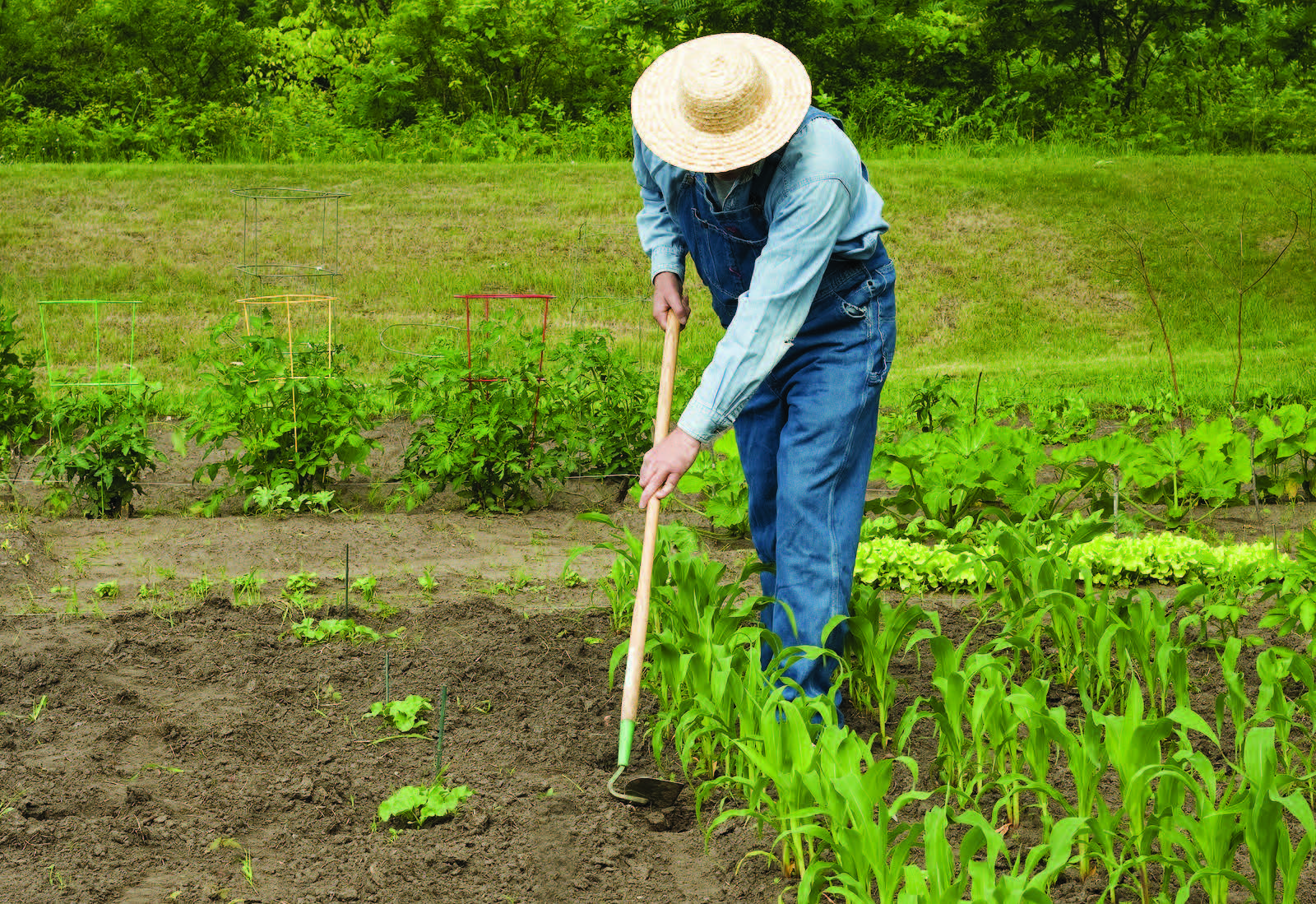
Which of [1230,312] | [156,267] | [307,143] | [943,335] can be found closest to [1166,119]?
[1230,312]

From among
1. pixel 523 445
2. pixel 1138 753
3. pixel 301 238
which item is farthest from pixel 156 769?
pixel 301 238

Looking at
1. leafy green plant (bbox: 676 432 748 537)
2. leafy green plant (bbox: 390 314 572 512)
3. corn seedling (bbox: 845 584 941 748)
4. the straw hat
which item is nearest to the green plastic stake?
corn seedling (bbox: 845 584 941 748)

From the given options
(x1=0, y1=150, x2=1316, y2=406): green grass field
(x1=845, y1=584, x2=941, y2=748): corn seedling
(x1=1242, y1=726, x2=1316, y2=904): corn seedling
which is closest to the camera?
(x1=1242, y1=726, x2=1316, y2=904): corn seedling

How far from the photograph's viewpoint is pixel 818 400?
9.52ft

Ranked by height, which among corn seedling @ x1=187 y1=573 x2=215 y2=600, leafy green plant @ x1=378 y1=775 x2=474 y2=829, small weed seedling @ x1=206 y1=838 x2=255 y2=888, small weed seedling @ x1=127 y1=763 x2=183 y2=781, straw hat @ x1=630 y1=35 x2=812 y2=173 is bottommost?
corn seedling @ x1=187 y1=573 x2=215 y2=600

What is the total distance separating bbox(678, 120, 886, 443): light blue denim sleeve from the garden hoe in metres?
0.22

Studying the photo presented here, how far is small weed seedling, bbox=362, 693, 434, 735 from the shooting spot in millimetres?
3123

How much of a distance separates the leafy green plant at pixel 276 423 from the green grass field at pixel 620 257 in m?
2.81

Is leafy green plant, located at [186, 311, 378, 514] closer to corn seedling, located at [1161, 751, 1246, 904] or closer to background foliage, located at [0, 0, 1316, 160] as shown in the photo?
corn seedling, located at [1161, 751, 1246, 904]

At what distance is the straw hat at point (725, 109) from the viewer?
2.58 m

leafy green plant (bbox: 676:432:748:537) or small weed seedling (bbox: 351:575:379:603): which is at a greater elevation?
leafy green plant (bbox: 676:432:748:537)

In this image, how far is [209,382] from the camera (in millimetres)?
5801

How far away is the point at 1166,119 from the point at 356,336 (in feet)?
33.0

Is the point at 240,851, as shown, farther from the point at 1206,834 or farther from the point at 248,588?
the point at 1206,834
